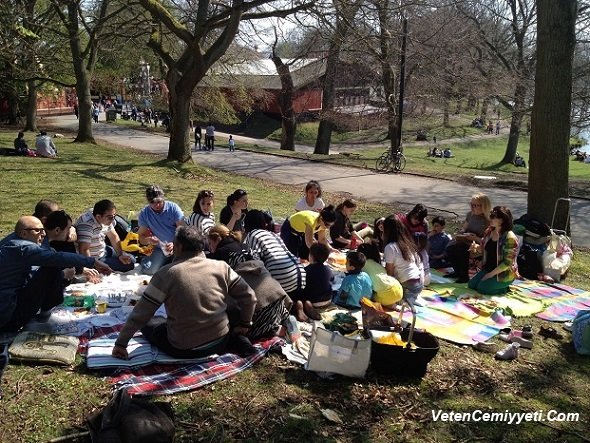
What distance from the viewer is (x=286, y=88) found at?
29594 millimetres

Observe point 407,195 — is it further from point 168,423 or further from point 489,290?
point 168,423

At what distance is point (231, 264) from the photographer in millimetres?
5094

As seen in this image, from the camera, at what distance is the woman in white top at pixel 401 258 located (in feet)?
19.6

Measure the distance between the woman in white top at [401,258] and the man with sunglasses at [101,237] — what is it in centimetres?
309

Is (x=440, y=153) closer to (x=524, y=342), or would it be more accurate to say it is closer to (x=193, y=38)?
(x=193, y=38)

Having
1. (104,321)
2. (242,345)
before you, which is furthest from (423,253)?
(104,321)

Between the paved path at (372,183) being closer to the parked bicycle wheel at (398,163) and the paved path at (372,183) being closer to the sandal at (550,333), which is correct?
the parked bicycle wheel at (398,163)

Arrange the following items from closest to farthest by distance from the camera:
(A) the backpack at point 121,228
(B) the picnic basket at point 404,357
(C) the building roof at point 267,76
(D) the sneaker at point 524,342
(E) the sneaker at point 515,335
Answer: (B) the picnic basket at point 404,357 → (D) the sneaker at point 524,342 → (E) the sneaker at point 515,335 → (A) the backpack at point 121,228 → (C) the building roof at point 267,76

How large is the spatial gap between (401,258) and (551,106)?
484 centimetres

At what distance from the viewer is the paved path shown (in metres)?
14.0

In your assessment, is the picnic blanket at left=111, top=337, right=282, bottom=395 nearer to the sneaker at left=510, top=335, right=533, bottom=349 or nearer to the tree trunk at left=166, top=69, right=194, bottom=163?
the sneaker at left=510, top=335, right=533, bottom=349

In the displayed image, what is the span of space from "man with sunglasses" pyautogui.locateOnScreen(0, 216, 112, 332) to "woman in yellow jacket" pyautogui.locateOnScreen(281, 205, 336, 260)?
292cm

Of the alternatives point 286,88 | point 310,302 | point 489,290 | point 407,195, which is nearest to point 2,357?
point 310,302

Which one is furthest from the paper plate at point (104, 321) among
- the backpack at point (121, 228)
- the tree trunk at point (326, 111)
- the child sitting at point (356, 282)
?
the tree trunk at point (326, 111)
